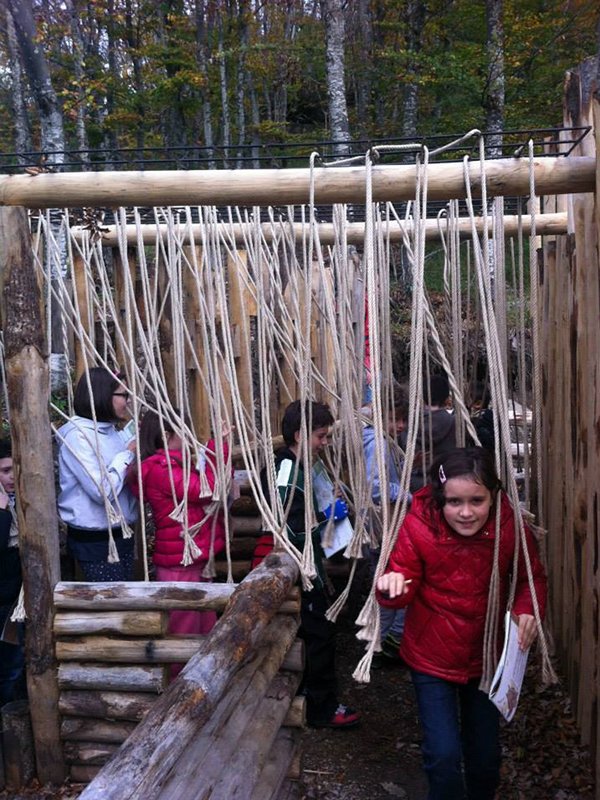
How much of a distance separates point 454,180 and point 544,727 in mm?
2190

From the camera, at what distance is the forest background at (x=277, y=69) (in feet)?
43.7

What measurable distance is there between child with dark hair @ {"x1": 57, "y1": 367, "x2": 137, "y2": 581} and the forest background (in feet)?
28.4

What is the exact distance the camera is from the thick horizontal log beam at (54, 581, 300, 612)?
3.18 metres

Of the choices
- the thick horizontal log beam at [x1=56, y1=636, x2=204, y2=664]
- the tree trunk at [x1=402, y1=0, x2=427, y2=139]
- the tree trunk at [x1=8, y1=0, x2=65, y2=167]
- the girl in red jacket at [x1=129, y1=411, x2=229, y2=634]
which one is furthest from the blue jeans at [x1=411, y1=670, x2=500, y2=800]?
the tree trunk at [x1=402, y1=0, x2=427, y2=139]

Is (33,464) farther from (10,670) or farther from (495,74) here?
(495,74)

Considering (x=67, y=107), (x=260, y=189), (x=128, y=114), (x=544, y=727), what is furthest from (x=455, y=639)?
(x=128, y=114)

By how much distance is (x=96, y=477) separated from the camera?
3480mm

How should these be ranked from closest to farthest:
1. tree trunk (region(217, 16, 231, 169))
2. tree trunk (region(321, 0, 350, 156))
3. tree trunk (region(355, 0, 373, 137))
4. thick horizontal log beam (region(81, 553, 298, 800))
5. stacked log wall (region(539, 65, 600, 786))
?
1. thick horizontal log beam (region(81, 553, 298, 800))
2. stacked log wall (region(539, 65, 600, 786))
3. tree trunk (region(321, 0, 350, 156))
4. tree trunk (region(217, 16, 231, 169))
5. tree trunk (region(355, 0, 373, 137))

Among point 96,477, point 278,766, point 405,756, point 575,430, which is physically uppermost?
point 575,430

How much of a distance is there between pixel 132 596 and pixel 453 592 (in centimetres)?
131

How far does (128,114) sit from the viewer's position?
16.5 m

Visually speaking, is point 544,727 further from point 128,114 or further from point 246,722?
point 128,114

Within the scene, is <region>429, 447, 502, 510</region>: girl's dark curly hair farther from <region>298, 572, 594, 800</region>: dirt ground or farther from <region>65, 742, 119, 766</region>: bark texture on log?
<region>65, 742, 119, 766</region>: bark texture on log

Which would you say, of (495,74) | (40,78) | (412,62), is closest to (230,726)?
(40,78)
